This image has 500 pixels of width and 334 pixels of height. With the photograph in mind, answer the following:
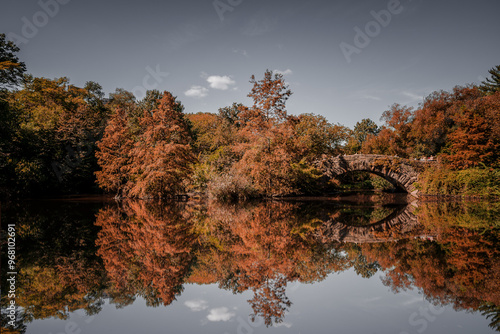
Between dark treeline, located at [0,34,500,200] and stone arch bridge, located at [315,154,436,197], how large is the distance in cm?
105

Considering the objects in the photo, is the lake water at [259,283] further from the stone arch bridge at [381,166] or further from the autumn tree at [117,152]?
the autumn tree at [117,152]

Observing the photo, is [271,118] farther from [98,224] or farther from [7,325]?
[7,325]

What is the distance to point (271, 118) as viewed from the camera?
1784 cm

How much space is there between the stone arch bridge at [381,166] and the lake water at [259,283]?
15.0 meters

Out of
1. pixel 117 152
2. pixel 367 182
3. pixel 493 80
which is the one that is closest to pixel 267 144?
pixel 117 152

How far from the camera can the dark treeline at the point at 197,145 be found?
1712 cm

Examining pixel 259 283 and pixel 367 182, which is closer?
pixel 259 283

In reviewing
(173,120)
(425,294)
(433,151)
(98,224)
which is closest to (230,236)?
(425,294)

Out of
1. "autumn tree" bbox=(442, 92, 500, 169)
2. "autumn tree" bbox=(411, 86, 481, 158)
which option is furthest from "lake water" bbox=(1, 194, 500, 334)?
"autumn tree" bbox=(411, 86, 481, 158)

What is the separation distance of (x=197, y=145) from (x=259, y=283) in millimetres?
26811

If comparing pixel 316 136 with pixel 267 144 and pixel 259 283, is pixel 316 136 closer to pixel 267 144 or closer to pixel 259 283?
pixel 267 144

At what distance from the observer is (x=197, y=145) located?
29234 millimetres

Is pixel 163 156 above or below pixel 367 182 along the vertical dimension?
above

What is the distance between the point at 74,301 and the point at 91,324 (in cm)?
64
